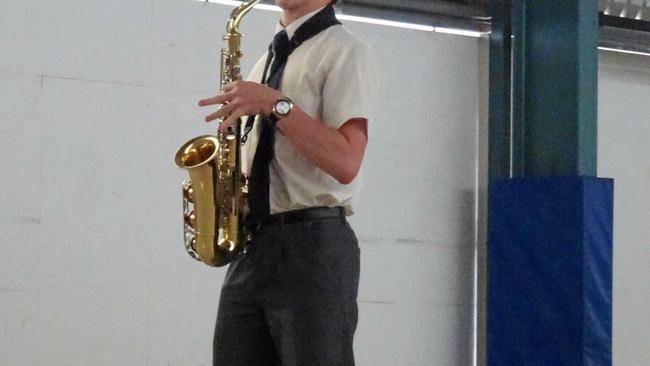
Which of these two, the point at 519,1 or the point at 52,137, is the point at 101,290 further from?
the point at 519,1

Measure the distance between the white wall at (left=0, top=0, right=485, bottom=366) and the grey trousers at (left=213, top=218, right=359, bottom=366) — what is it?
198 cm

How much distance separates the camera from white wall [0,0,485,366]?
4.08 metres

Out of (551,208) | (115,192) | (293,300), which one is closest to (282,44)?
(293,300)

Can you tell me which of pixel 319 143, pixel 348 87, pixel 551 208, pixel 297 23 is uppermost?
pixel 297 23

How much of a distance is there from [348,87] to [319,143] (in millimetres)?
147

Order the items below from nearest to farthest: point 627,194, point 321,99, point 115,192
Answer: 1. point 321,99
2. point 115,192
3. point 627,194

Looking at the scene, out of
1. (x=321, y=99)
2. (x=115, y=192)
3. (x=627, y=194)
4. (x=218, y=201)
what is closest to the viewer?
(x=321, y=99)

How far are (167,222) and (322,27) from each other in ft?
6.96

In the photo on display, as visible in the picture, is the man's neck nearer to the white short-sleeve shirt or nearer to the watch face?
the white short-sleeve shirt

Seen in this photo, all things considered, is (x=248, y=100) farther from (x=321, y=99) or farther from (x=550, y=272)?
(x=550, y=272)

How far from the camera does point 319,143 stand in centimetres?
218

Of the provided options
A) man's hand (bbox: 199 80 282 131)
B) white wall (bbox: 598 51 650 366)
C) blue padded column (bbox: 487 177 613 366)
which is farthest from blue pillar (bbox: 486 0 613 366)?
man's hand (bbox: 199 80 282 131)

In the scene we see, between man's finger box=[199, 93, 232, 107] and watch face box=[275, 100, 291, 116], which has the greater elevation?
man's finger box=[199, 93, 232, 107]

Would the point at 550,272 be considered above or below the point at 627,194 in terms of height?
below
